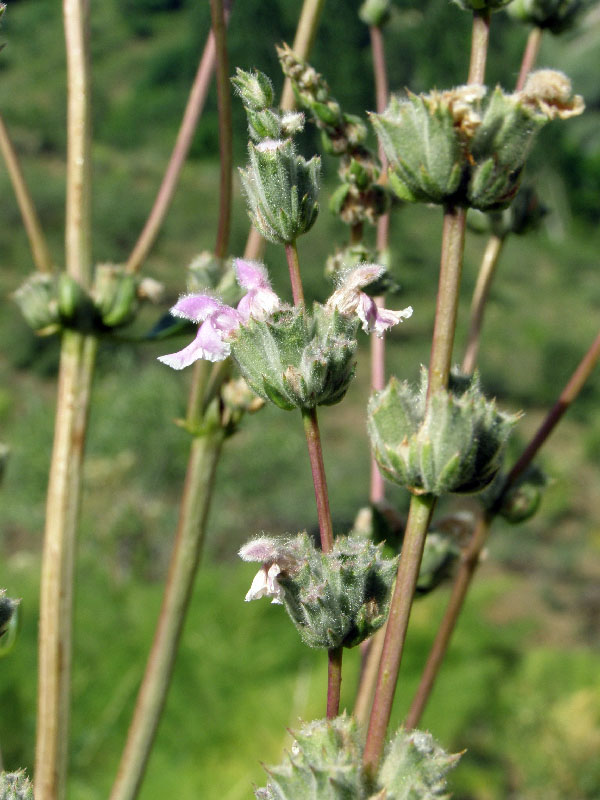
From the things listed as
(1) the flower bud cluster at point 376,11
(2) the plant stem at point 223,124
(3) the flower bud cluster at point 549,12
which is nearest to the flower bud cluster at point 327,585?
(2) the plant stem at point 223,124

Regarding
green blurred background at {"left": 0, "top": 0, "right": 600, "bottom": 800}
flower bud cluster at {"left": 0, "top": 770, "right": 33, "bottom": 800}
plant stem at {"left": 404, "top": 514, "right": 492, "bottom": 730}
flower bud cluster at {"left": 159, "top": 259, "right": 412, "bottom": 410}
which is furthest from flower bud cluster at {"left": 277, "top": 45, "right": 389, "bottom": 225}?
flower bud cluster at {"left": 0, "top": 770, "right": 33, "bottom": 800}

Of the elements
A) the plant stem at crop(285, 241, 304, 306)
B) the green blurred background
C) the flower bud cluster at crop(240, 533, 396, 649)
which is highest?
the green blurred background

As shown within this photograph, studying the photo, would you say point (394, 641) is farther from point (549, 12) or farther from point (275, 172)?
point (549, 12)

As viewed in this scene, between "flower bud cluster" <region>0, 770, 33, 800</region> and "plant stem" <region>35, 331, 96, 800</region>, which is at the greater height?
"plant stem" <region>35, 331, 96, 800</region>

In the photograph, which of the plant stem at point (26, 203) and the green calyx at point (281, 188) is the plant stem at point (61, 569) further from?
the green calyx at point (281, 188)

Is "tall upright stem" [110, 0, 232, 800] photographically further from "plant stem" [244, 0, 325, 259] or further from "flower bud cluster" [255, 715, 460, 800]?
"flower bud cluster" [255, 715, 460, 800]

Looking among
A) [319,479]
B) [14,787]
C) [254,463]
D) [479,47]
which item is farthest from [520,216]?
[254,463]

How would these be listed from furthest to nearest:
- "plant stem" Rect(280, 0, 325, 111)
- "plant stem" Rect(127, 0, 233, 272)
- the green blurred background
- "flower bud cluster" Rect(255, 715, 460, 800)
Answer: the green blurred background
"plant stem" Rect(127, 0, 233, 272)
"plant stem" Rect(280, 0, 325, 111)
"flower bud cluster" Rect(255, 715, 460, 800)

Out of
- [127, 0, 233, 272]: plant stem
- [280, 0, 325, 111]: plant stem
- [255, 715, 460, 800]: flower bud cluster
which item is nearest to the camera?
[255, 715, 460, 800]: flower bud cluster
